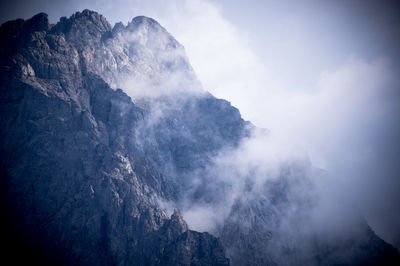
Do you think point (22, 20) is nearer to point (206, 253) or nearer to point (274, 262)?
point (206, 253)

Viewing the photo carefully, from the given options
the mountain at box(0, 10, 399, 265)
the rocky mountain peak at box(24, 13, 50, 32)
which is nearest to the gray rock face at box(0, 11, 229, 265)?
the mountain at box(0, 10, 399, 265)

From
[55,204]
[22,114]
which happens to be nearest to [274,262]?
[55,204]

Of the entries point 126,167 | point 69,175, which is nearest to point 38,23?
point 69,175

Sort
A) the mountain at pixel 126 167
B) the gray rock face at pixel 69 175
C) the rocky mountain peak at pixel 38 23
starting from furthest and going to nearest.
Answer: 1. the rocky mountain peak at pixel 38 23
2. the mountain at pixel 126 167
3. the gray rock face at pixel 69 175

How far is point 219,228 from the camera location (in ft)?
322

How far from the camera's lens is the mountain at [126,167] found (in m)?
61.9

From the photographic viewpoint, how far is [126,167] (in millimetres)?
76375

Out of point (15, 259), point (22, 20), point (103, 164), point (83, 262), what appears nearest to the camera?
point (15, 259)

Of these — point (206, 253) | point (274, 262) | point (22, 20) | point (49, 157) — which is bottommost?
point (206, 253)

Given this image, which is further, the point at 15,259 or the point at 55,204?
the point at 55,204

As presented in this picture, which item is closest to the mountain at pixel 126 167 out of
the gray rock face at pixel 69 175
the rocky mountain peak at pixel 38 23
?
the gray rock face at pixel 69 175

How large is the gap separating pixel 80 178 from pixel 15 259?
24819 mm

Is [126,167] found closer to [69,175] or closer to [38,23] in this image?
[69,175]

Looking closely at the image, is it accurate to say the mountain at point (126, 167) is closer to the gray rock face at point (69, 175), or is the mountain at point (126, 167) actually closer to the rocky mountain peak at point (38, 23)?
the gray rock face at point (69, 175)
